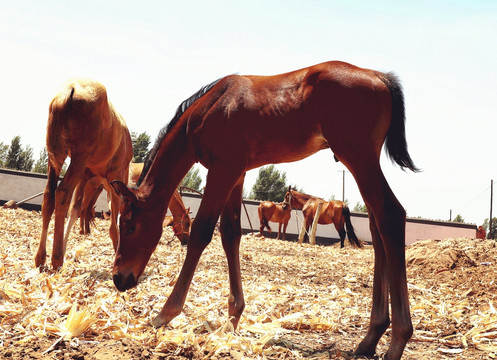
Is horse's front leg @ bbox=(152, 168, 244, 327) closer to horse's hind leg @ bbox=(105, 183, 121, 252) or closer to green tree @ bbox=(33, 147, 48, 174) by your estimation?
horse's hind leg @ bbox=(105, 183, 121, 252)

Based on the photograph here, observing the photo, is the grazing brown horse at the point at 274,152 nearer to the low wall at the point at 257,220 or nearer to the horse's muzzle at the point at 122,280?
the horse's muzzle at the point at 122,280

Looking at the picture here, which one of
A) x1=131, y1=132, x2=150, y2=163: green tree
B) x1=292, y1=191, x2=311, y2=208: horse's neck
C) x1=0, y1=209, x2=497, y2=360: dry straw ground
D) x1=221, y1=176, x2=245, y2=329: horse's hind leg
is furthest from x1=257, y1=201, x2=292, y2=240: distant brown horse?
x1=131, y1=132, x2=150, y2=163: green tree

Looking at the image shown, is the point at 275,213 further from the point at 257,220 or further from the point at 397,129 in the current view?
the point at 397,129

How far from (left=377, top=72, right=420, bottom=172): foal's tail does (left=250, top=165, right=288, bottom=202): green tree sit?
40.6 metres

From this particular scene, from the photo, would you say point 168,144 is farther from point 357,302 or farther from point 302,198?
point 302,198

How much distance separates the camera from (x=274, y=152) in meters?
3.03

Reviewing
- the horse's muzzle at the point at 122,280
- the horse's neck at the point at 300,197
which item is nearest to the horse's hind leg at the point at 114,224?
the horse's muzzle at the point at 122,280

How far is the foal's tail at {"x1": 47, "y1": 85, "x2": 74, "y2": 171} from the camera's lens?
16.0 ft

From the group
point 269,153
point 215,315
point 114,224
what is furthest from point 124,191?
point 114,224

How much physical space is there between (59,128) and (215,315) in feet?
9.15

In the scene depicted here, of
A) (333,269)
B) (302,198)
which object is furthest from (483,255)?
(302,198)

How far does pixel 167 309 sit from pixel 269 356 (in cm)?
73

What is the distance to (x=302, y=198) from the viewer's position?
20172mm

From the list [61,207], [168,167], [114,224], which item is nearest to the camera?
[168,167]
